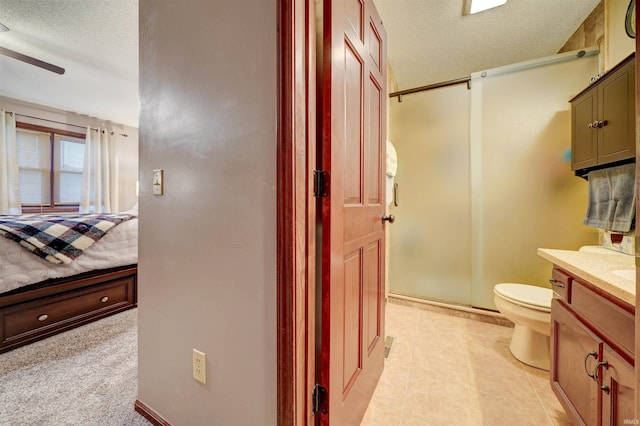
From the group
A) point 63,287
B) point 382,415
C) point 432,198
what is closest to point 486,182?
point 432,198

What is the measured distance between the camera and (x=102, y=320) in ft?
7.36

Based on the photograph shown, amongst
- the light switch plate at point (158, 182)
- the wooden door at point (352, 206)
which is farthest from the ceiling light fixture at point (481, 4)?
the light switch plate at point (158, 182)

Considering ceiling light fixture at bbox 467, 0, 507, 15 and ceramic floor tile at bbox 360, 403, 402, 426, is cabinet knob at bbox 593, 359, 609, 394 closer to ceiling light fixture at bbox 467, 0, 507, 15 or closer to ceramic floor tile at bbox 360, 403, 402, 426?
ceramic floor tile at bbox 360, 403, 402, 426

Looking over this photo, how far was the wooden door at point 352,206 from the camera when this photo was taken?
0.90 metres

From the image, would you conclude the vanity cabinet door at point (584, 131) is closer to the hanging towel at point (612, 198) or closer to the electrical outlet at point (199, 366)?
the hanging towel at point (612, 198)

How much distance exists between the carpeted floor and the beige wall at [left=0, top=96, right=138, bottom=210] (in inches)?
153

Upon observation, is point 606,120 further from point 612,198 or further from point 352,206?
point 352,206

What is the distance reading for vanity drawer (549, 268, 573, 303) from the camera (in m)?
1.10

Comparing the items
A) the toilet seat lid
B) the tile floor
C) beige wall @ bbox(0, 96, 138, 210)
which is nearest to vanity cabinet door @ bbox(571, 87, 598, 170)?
the toilet seat lid

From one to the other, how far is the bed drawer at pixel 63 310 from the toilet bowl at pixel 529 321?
130 inches

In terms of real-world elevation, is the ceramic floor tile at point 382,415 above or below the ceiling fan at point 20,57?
below

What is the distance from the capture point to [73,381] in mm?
1450

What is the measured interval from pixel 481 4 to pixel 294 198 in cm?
210

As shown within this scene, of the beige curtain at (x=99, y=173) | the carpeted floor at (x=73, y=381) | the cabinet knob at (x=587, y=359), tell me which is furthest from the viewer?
A: the beige curtain at (x=99, y=173)
